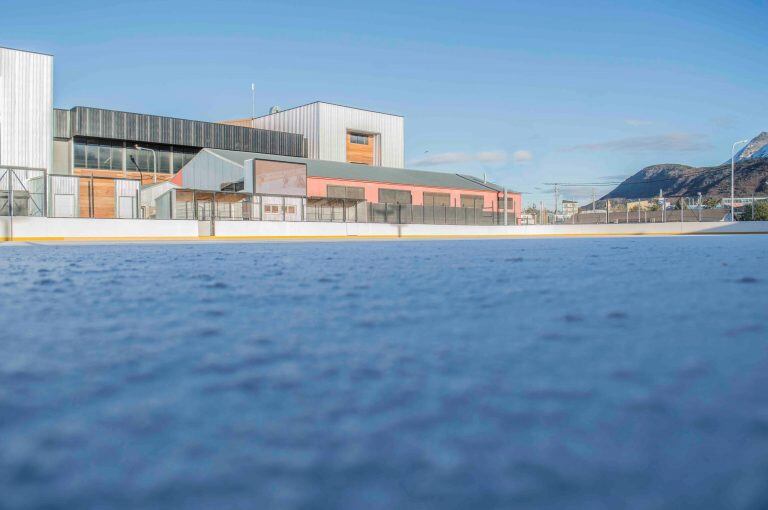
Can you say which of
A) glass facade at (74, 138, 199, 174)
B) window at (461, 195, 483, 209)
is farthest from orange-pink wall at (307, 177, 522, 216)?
glass facade at (74, 138, 199, 174)

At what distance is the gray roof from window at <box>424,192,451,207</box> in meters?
0.69

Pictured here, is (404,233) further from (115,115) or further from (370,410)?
(370,410)

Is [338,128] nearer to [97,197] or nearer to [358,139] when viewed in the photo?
[358,139]

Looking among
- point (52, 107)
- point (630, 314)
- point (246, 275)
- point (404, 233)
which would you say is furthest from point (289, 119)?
point (630, 314)

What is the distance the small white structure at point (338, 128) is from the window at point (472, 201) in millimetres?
9998

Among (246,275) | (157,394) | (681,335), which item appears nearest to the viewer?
(157,394)

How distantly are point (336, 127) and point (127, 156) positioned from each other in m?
17.4

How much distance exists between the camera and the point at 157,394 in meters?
1.90

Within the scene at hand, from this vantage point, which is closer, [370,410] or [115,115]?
[370,410]

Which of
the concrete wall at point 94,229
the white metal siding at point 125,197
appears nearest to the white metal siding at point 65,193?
the white metal siding at point 125,197

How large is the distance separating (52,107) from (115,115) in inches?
167

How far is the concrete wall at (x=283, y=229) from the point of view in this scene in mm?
24344

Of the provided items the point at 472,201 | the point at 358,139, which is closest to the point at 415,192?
the point at 472,201

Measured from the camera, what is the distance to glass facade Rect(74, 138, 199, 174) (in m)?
42.4
